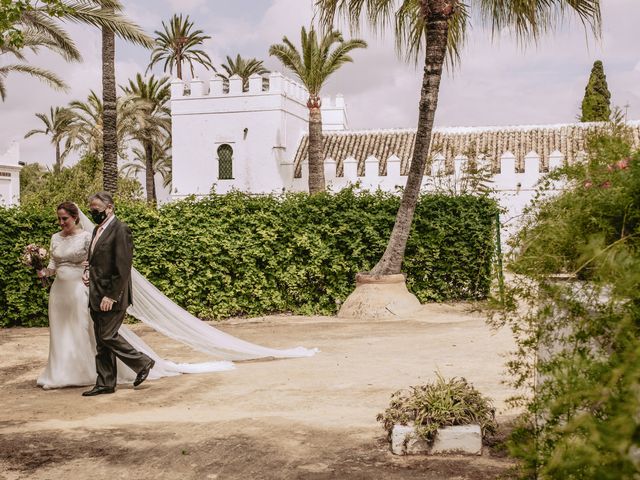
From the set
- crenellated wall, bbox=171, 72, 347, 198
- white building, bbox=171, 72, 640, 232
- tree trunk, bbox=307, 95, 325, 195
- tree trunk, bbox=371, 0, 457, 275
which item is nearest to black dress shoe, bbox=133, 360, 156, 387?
tree trunk, bbox=371, 0, 457, 275

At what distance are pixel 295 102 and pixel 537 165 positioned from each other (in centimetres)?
1488

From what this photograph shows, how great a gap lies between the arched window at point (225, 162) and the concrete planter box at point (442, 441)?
36.0 meters

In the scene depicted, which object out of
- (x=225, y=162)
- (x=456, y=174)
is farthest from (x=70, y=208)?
(x=225, y=162)

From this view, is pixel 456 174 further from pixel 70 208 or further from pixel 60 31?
pixel 70 208

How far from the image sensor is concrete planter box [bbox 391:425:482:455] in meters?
5.15

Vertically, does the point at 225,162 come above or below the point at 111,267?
above

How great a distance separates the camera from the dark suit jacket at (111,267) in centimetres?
775

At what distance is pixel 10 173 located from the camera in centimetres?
4622

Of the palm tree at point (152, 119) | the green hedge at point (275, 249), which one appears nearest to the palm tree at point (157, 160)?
the palm tree at point (152, 119)

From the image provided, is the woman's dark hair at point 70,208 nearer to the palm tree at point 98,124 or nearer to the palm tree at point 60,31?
the palm tree at point 60,31

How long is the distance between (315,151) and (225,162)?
8.11 m

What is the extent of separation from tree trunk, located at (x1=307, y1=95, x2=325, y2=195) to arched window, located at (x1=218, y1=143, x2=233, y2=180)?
7220 mm

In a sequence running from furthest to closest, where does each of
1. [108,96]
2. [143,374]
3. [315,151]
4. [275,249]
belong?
[315,151]
[108,96]
[275,249]
[143,374]

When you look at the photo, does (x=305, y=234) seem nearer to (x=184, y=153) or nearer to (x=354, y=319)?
(x=354, y=319)
